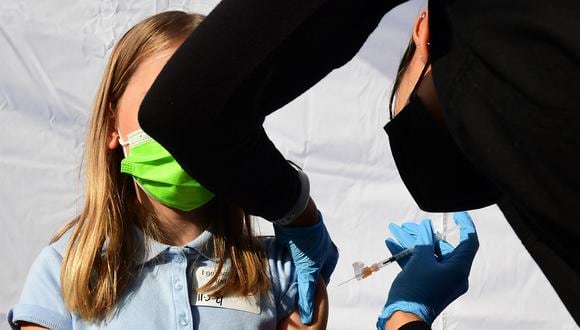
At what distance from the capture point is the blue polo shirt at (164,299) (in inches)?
44.8

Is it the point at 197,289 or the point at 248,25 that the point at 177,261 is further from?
the point at 248,25

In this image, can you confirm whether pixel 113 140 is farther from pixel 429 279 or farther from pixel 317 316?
pixel 429 279

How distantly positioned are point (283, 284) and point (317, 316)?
75 mm

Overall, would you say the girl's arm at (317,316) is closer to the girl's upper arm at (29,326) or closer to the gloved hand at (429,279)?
the gloved hand at (429,279)

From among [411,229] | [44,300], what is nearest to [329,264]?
[411,229]

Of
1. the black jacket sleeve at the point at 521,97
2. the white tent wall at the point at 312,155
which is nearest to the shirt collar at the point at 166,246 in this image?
the white tent wall at the point at 312,155

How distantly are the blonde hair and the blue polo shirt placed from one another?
2 centimetres

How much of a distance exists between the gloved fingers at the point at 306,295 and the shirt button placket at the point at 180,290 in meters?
0.18

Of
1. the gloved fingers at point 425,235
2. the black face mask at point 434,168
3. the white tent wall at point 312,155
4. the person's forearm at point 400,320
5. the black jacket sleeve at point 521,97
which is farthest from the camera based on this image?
the white tent wall at point 312,155

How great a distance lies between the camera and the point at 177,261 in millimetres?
1206

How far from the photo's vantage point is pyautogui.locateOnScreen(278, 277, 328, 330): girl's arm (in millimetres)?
1249

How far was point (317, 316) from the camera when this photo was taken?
1263 millimetres

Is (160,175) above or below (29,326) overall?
above

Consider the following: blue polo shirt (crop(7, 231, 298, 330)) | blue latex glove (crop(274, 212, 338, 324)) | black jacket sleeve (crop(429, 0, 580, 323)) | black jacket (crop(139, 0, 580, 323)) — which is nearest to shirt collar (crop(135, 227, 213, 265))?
blue polo shirt (crop(7, 231, 298, 330))
